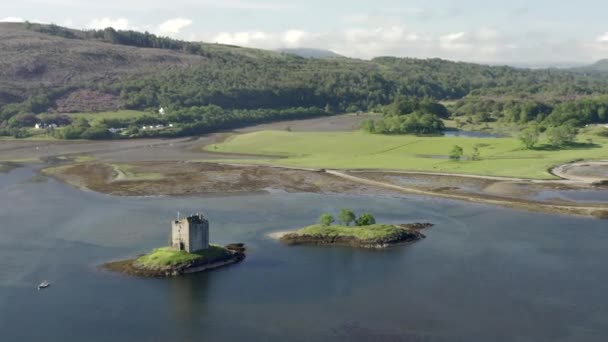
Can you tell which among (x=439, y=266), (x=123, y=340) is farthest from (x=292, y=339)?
(x=439, y=266)

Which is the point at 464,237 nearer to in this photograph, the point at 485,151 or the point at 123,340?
the point at 123,340

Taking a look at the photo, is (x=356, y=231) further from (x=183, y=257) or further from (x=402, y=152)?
(x=402, y=152)

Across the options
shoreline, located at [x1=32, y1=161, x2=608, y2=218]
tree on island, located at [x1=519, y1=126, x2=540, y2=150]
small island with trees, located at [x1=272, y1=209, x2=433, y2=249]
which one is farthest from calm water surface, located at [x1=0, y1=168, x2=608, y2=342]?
tree on island, located at [x1=519, y1=126, x2=540, y2=150]

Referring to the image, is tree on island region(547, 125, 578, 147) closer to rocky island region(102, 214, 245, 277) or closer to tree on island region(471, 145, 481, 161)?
tree on island region(471, 145, 481, 161)

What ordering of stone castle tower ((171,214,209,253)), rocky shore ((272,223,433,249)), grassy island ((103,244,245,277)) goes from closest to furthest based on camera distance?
grassy island ((103,244,245,277)), stone castle tower ((171,214,209,253)), rocky shore ((272,223,433,249))

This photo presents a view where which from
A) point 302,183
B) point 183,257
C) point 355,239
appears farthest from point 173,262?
point 302,183

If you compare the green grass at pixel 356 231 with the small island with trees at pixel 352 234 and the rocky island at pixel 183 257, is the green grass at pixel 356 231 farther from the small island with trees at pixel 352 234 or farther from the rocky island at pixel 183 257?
the rocky island at pixel 183 257
